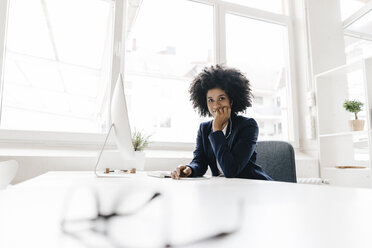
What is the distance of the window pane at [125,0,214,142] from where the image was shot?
2145 millimetres

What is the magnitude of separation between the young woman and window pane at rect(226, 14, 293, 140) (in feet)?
2.86

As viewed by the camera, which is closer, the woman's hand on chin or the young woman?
the young woman

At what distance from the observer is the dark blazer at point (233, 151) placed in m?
1.17

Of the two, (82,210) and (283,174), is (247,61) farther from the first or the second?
(82,210)

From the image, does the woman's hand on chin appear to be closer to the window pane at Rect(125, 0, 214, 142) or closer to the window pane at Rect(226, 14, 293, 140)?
the window pane at Rect(125, 0, 214, 142)

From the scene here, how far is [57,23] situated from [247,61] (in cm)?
171

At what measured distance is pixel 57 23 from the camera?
1.99m

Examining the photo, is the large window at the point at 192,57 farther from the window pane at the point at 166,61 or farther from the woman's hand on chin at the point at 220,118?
the woman's hand on chin at the point at 220,118

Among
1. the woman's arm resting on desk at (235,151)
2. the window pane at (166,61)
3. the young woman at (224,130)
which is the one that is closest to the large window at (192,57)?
the window pane at (166,61)

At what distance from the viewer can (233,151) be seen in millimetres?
1224

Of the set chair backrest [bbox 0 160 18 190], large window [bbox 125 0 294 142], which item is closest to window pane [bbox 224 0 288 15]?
large window [bbox 125 0 294 142]

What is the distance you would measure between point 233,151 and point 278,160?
0.37 m

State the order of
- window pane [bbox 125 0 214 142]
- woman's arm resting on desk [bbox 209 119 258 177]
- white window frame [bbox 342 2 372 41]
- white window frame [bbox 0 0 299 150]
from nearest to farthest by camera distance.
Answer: woman's arm resting on desk [bbox 209 119 258 177]
white window frame [bbox 0 0 299 150]
window pane [bbox 125 0 214 142]
white window frame [bbox 342 2 372 41]

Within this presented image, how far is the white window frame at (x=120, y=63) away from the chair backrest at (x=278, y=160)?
74cm
